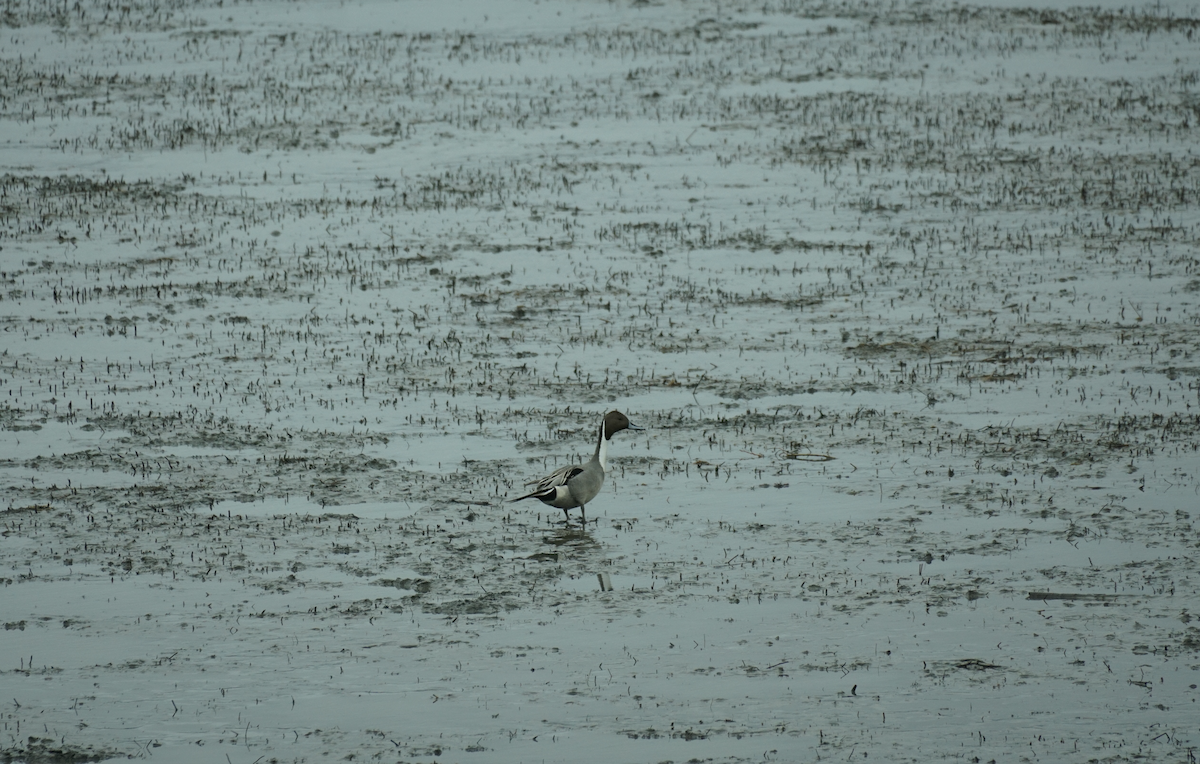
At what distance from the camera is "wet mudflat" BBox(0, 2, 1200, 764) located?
7.70 m

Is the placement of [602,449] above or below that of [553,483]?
above

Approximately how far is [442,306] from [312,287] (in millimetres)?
2048

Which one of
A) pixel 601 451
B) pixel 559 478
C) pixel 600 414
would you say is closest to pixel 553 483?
pixel 559 478

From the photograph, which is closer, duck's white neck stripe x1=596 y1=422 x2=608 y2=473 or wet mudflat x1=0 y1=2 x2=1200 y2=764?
wet mudflat x1=0 y1=2 x2=1200 y2=764

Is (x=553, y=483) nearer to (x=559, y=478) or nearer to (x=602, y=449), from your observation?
(x=559, y=478)

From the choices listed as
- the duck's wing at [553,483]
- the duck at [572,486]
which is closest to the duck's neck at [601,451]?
the duck at [572,486]

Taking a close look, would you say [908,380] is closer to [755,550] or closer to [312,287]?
[755,550]

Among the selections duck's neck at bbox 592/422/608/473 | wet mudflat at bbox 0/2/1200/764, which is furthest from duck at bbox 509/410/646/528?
wet mudflat at bbox 0/2/1200/764

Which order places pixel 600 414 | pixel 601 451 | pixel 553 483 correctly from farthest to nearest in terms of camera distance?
pixel 600 414 → pixel 601 451 → pixel 553 483

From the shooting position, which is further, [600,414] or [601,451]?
[600,414]

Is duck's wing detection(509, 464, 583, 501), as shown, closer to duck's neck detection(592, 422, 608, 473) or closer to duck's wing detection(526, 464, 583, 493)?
duck's wing detection(526, 464, 583, 493)

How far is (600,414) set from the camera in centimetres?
1345

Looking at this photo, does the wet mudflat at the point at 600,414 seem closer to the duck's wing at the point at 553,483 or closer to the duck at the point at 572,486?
the duck at the point at 572,486

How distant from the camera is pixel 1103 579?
30.4 ft
